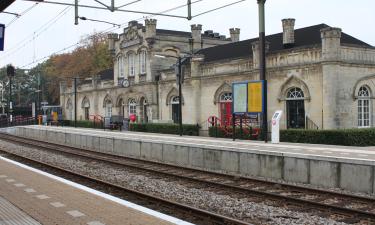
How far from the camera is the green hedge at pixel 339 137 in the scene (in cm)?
2291

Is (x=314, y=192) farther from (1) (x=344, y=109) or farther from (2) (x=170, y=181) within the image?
(1) (x=344, y=109)

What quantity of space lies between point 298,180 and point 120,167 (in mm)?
7531

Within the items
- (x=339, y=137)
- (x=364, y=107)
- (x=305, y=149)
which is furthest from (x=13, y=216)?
(x=364, y=107)

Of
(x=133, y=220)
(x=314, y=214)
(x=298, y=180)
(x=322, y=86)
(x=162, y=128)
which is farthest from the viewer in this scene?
(x=162, y=128)

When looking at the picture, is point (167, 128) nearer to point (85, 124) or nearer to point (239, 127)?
point (239, 127)

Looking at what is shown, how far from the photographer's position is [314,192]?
476 inches

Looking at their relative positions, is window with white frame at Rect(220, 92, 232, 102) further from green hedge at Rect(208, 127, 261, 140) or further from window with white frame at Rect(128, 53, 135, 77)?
window with white frame at Rect(128, 53, 135, 77)

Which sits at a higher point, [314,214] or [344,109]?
[344,109]

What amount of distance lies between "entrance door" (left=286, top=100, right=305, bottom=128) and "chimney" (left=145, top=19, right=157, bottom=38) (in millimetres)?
18863

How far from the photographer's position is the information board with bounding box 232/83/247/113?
23.4 meters

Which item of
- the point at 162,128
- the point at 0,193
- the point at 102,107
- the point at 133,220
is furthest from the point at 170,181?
the point at 102,107

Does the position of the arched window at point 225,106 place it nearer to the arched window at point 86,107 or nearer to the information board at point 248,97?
the information board at point 248,97

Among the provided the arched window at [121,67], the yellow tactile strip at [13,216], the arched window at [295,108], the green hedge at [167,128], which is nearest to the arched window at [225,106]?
the green hedge at [167,128]

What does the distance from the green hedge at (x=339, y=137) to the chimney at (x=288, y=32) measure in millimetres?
8434
